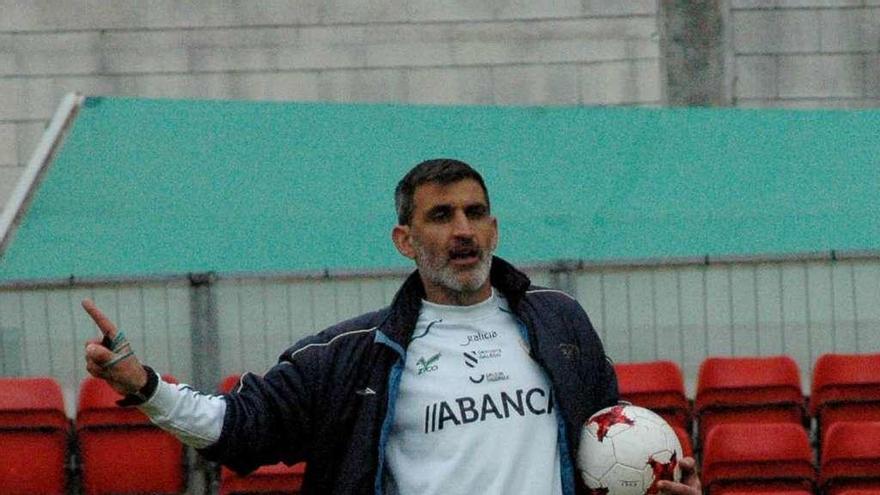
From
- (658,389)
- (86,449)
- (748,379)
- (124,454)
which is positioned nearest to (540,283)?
(658,389)

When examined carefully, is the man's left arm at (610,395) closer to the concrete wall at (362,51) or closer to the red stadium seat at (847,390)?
the red stadium seat at (847,390)

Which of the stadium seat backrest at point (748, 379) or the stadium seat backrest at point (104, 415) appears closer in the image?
the stadium seat backrest at point (104, 415)

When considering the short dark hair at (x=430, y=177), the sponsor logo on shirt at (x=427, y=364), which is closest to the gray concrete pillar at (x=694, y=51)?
the short dark hair at (x=430, y=177)

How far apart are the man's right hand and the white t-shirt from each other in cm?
67

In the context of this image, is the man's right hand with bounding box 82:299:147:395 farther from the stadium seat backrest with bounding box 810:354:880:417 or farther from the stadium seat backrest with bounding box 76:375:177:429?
the stadium seat backrest with bounding box 810:354:880:417

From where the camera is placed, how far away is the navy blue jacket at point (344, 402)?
4.31 m

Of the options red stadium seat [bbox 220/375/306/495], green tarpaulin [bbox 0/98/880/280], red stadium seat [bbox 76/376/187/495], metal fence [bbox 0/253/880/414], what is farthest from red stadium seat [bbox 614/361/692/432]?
red stadium seat [bbox 76/376/187/495]

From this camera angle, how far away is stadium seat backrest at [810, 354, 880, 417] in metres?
9.30

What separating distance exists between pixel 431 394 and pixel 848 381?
213 inches

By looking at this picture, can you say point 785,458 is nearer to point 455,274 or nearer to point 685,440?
point 685,440

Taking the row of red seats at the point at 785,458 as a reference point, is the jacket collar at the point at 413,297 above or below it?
above

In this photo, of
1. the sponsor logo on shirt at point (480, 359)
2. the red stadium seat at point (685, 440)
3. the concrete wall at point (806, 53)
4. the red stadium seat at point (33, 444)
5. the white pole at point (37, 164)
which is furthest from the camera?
the concrete wall at point (806, 53)

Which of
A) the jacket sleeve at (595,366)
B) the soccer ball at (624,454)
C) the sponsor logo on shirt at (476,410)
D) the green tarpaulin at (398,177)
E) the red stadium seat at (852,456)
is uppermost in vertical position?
the green tarpaulin at (398,177)

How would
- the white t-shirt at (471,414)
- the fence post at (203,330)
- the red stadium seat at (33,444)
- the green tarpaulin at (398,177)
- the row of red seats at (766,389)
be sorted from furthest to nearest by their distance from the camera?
the green tarpaulin at (398,177) → the fence post at (203,330) → the row of red seats at (766,389) → the red stadium seat at (33,444) → the white t-shirt at (471,414)
